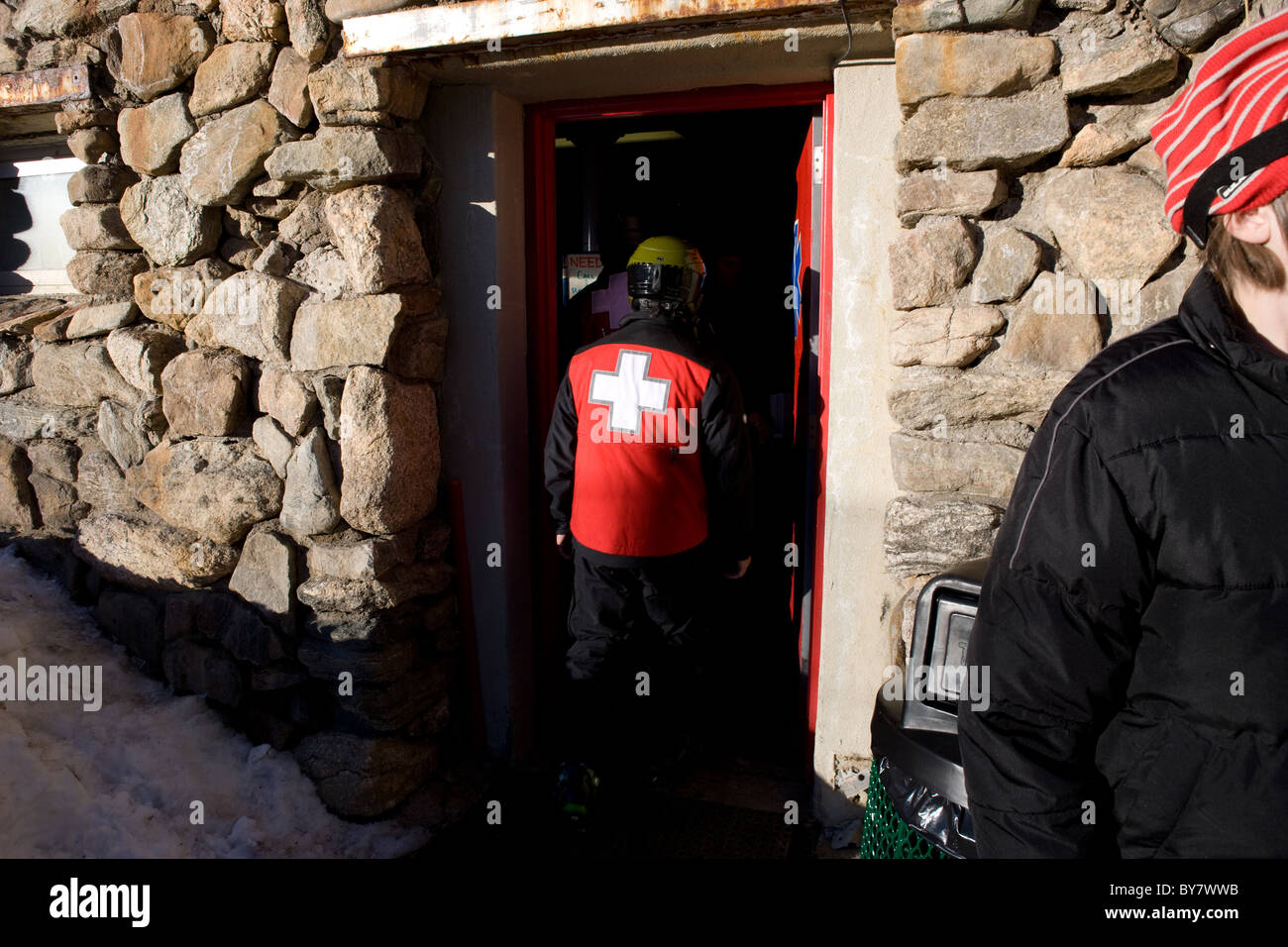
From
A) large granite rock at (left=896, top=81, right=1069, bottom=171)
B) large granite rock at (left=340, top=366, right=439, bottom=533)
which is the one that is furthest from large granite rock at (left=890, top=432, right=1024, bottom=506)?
large granite rock at (left=340, top=366, right=439, bottom=533)

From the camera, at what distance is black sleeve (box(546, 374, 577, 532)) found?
3.04 meters

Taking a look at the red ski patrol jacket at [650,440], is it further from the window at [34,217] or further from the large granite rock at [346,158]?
the window at [34,217]

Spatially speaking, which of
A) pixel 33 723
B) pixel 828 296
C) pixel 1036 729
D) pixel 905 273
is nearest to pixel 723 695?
pixel 828 296

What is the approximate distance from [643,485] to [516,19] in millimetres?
1461

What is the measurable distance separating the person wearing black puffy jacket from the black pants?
1.84m

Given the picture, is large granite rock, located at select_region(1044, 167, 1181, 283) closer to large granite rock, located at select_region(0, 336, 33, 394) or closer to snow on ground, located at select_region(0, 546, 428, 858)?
snow on ground, located at select_region(0, 546, 428, 858)

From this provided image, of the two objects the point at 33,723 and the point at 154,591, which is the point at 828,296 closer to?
the point at 154,591

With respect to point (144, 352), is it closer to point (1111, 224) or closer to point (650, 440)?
point (650, 440)

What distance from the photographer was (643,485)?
2.90 metres

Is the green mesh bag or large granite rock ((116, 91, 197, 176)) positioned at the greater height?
large granite rock ((116, 91, 197, 176))

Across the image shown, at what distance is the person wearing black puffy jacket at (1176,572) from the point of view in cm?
109

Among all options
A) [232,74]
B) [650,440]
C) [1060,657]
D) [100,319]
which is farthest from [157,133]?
[1060,657]

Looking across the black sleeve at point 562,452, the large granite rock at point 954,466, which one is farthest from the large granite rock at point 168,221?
the large granite rock at point 954,466
